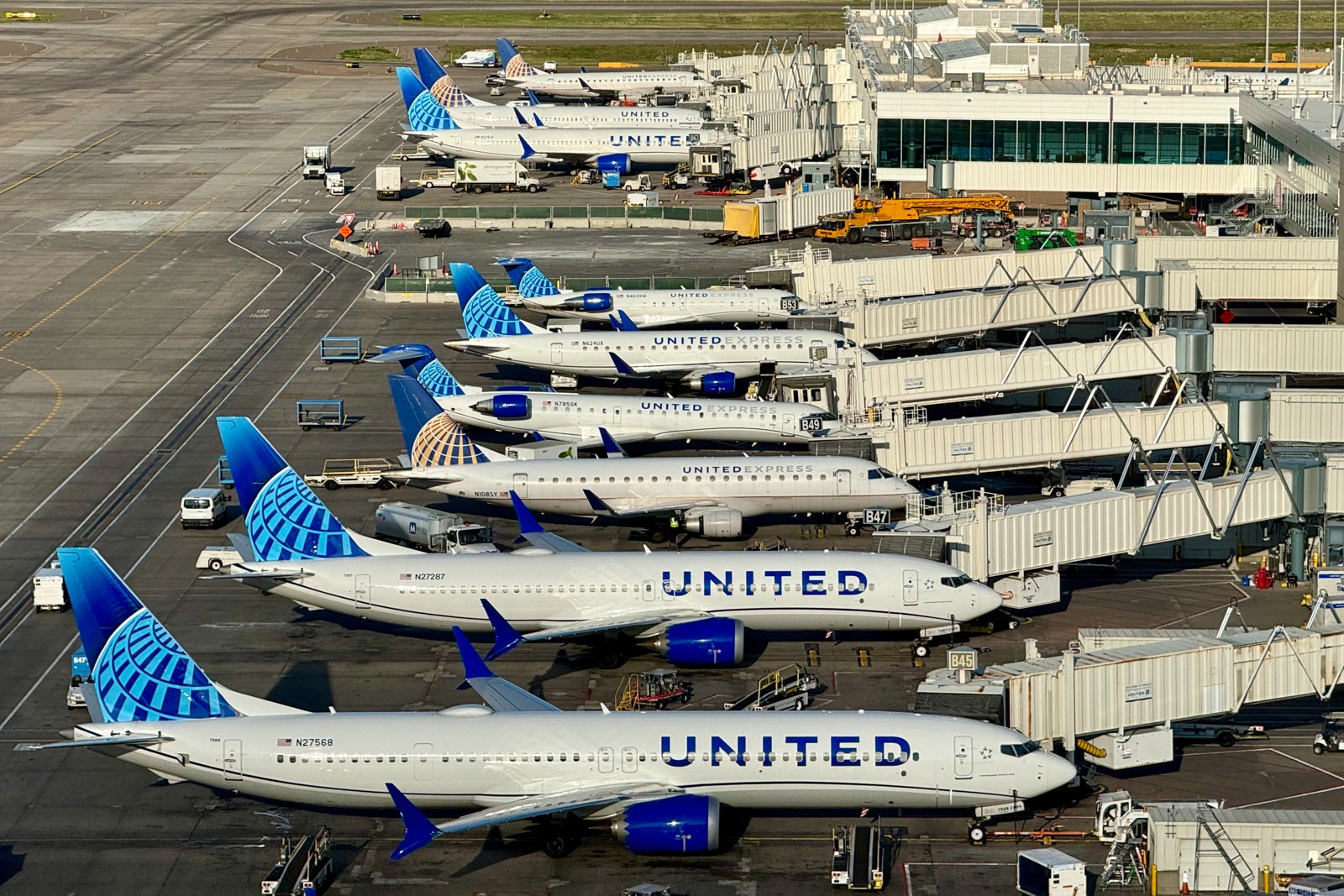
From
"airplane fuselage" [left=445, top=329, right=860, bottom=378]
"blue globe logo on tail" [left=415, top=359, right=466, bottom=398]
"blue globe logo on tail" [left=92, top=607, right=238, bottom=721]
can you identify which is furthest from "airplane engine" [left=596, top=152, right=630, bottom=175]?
"blue globe logo on tail" [left=92, top=607, right=238, bottom=721]

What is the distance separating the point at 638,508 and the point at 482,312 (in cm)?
2995

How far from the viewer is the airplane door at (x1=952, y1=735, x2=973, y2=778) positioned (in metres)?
59.7

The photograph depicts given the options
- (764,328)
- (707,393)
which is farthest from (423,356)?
(764,328)

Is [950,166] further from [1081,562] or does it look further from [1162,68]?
[1081,562]

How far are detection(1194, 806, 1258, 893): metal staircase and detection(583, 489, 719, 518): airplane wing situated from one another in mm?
36993

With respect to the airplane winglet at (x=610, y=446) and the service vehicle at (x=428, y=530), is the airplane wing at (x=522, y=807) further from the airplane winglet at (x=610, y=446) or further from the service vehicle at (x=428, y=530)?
the airplane winglet at (x=610, y=446)

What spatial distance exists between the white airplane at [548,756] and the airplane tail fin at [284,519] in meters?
14.3

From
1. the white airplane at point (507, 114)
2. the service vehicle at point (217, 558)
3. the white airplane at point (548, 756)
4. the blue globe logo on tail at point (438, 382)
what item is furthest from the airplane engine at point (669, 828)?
the white airplane at point (507, 114)

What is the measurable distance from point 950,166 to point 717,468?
75826 millimetres

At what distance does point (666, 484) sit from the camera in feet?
294

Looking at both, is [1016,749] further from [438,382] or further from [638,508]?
[438,382]

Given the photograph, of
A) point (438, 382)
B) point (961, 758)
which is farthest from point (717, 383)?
point (961, 758)

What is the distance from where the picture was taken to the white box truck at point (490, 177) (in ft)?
578

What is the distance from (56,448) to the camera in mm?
104188
